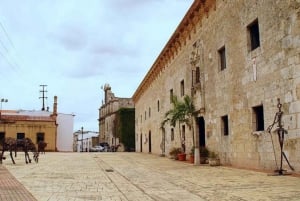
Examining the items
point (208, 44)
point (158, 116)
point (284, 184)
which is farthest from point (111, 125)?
point (284, 184)

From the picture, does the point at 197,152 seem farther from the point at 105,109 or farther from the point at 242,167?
the point at 105,109

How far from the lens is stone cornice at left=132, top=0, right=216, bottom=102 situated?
16969 millimetres

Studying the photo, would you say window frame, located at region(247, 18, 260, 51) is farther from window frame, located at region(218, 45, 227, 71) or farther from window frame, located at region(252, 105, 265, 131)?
window frame, located at region(218, 45, 227, 71)

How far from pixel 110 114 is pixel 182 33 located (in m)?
39.1

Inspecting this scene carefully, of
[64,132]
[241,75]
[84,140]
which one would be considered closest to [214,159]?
[241,75]

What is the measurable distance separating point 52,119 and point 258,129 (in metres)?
36.9

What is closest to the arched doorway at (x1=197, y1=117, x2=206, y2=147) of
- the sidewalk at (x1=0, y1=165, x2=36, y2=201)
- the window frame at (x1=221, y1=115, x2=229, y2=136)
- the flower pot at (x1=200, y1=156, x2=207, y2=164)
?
the flower pot at (x1=200, y1=156, x2=207, y2=164)

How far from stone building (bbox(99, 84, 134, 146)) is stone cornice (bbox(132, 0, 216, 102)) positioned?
24944mm

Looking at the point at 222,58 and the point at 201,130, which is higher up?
the point at 222,58

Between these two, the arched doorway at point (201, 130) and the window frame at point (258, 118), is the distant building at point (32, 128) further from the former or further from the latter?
the window frame at point (258, 118)

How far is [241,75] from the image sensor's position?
1301cm

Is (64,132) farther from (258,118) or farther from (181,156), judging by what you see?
(258,118)

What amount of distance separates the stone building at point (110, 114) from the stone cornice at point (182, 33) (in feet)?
81.8

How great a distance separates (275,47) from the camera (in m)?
10.6
